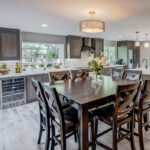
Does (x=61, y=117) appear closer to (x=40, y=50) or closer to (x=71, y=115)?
(x=71, y=115)

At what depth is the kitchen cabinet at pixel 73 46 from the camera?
229 inches

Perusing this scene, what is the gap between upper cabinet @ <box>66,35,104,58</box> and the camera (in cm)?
584

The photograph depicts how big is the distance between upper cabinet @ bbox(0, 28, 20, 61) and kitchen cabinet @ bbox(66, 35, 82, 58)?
2.12 metres

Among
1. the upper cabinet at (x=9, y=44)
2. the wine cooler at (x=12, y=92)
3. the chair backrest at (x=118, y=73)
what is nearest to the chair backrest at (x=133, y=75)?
the chair backrest at (x=118, y=73)

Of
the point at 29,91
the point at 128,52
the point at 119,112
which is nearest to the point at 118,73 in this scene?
the point at 119,112

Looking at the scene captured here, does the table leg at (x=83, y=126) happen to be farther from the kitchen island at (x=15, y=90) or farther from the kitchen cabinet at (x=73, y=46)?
the kitchen cabinet at (x=73, y=46)

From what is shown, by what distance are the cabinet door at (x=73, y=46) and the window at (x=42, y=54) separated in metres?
0.38

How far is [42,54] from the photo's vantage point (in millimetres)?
5699

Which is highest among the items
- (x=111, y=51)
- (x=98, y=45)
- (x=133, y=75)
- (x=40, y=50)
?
(x=98, y=45)

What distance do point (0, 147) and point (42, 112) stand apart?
851mm

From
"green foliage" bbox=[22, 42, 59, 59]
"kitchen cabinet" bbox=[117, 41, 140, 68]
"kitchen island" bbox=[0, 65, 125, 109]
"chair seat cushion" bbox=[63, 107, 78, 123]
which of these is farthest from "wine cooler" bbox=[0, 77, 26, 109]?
"kitchen cabinet" bbox=[117, 41, 140, 68]

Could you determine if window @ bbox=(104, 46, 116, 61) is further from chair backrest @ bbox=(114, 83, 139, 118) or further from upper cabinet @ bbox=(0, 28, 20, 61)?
chair backrest @ bbox=(114, 83, 139, 118)

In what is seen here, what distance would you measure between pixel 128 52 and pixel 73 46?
3873 mm

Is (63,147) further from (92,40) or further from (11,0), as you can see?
(92,40)
